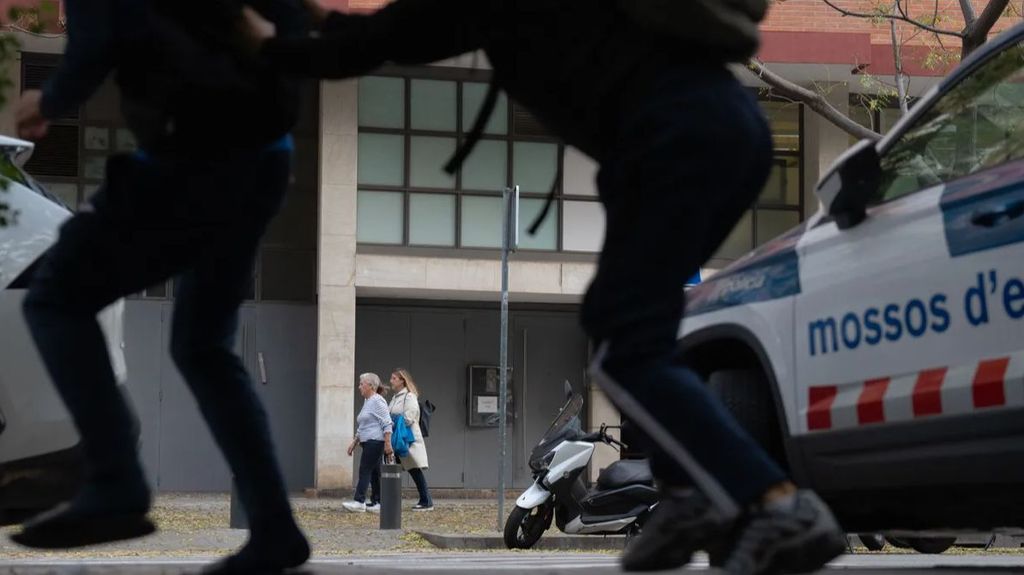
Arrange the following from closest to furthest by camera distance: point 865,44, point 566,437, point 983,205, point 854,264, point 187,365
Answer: point 187,365, point 983,205, point 854,264, point 566,437, point 865,44

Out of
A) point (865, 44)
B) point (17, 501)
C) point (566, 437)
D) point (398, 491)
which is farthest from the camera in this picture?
point (865, 44)

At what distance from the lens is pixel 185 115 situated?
3.53 m

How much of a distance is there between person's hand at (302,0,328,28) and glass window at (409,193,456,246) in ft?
82.6

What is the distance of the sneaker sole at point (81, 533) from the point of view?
352cm

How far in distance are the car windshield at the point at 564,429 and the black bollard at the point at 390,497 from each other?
2.78m

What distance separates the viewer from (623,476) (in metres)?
14.9

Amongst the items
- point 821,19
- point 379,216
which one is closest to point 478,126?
point 821,19

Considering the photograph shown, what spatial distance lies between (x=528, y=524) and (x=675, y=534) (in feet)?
39.2

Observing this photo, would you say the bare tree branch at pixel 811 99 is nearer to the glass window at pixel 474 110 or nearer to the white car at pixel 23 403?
the white car at pixel 23 403

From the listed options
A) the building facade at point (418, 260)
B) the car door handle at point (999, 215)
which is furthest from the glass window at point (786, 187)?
the car door handle at point (999, 215)

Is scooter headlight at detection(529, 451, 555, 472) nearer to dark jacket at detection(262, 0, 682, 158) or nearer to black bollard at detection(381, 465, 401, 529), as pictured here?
black bollard at detection(381, 465, 401, 529)

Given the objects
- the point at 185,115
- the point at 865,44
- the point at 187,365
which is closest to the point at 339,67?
the point at 185,115

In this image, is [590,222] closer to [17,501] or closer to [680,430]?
[17,501]

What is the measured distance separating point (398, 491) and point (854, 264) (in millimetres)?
13712
